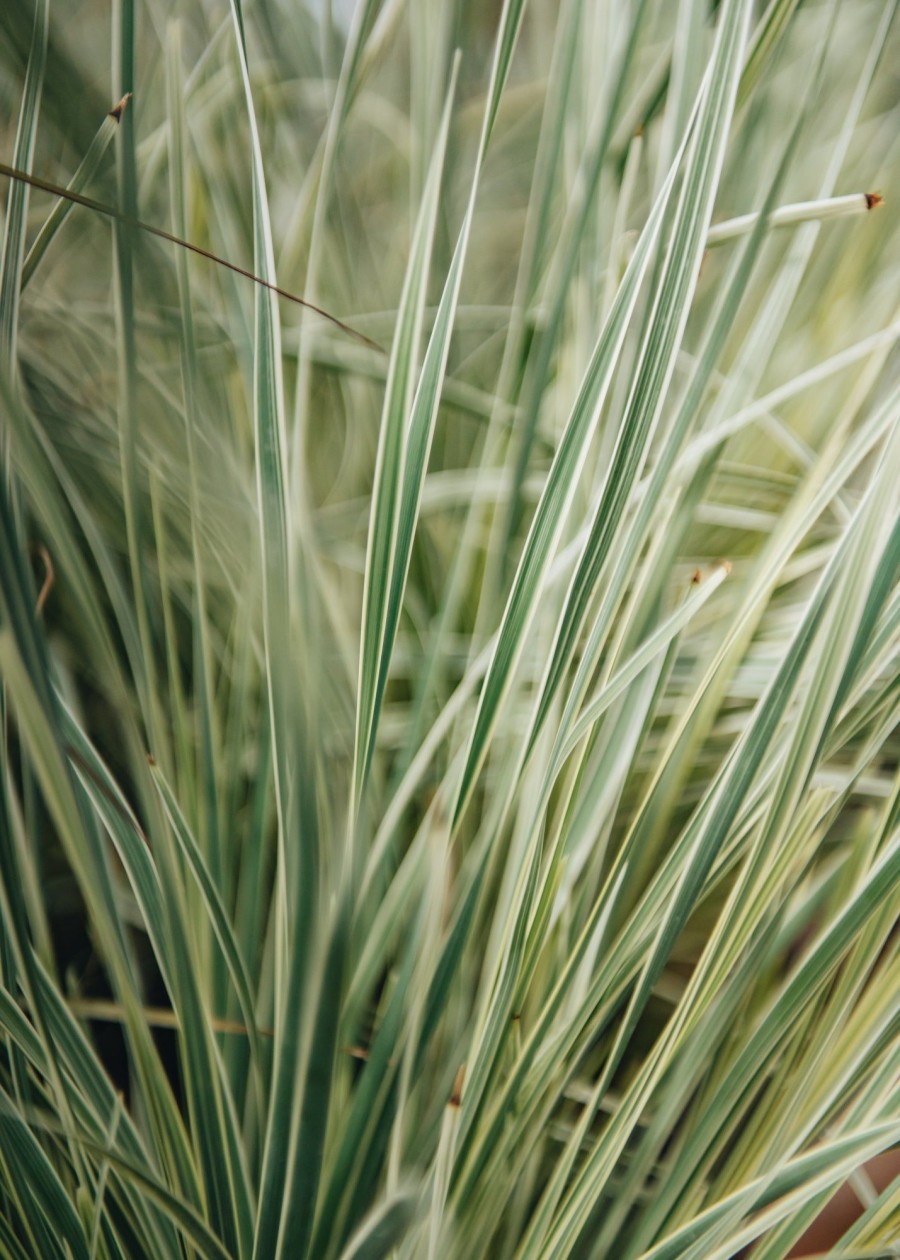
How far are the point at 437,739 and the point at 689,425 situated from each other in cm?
15

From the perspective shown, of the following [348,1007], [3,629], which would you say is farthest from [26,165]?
[348,1007]

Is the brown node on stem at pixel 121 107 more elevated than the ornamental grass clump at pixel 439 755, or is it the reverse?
the brown node on stem at pixel 121 107

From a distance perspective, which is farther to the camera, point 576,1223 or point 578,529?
point 578,529

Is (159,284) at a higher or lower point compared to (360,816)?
higher

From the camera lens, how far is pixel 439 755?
16.4 inches

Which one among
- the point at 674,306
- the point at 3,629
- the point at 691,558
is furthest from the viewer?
the point at 691,558

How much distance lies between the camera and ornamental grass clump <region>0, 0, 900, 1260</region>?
262 mm

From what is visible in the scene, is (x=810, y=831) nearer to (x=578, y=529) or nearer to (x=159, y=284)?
(x=578, y=529)

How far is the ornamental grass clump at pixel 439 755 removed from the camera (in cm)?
26

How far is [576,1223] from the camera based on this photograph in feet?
0.95

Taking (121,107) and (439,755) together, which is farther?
(439,755)

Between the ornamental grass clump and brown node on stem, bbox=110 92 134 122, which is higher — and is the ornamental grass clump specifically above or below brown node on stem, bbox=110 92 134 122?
below

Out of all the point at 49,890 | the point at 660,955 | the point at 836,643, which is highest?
the point at 836,643

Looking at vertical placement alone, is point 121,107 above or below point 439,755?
above
